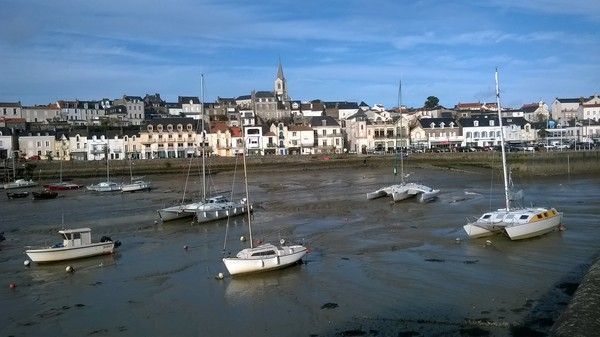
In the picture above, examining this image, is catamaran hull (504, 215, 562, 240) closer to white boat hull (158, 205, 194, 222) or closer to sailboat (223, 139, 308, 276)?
sailboat (223, 139, 308, 276)

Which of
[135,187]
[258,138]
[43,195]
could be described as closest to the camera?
[43,195]

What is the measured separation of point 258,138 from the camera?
84.3 metres

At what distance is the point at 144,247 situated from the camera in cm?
2469

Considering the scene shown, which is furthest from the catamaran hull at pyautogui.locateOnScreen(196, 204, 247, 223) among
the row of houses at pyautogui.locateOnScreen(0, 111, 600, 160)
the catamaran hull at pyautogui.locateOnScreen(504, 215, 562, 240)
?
the row of houses at pyautogui.locateOnScreen(0, 111, 600, 160)

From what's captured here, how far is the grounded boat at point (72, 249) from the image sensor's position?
21.6 m

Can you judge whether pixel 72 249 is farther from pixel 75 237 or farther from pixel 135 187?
pixel 135 187

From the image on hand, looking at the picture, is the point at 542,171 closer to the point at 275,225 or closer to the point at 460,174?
the point at 460,174

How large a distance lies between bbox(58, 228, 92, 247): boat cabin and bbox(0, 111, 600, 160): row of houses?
59.1 meters

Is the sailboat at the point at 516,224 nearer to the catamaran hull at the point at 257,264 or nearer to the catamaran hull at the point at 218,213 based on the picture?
the catamaran hull at the point at 257,264

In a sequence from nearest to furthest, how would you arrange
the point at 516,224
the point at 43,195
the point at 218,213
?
1. the point at 516,224
2. the point at 218,213
3. the point at 43,195

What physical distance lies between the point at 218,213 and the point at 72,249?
10.2 metres

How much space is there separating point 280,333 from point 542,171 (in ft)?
159

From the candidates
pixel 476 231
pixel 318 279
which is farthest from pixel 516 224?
pixel 318 279

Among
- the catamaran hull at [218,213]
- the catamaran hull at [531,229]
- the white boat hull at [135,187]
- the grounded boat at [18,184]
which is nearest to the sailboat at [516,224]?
the catamaran hull at [531,229]
